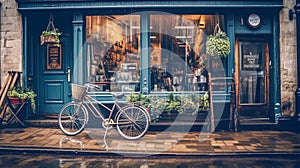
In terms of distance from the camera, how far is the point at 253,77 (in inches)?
401

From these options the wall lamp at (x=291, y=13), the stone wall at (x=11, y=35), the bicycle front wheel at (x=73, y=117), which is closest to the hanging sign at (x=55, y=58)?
the stone wall at (x=11, y=35)

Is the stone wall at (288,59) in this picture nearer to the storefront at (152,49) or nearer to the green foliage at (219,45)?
the storefront at (152,49)

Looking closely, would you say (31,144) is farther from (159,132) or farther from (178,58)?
(178,58)

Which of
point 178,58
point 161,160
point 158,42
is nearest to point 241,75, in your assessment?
point 178,58

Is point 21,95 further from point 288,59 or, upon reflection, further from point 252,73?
point 288,59

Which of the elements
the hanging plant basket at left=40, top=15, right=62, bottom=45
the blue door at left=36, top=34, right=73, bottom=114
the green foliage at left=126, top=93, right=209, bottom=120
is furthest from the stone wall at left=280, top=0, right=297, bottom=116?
the hanging plant basket at left=40, top=15, right=62, bottom=45

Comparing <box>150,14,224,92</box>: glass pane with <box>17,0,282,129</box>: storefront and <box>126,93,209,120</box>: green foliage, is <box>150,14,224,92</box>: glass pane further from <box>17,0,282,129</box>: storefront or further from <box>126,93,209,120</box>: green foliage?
<box>126,93,209,120</box>: green foliage

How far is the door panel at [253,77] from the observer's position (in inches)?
398

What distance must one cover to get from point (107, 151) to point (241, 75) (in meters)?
4.89

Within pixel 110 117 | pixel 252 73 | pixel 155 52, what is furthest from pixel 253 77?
pixel 110 117

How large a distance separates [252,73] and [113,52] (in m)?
3.88

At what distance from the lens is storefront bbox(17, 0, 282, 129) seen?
9.64m

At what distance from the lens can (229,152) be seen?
6859 mm

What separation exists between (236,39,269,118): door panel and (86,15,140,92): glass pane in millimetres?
2861
